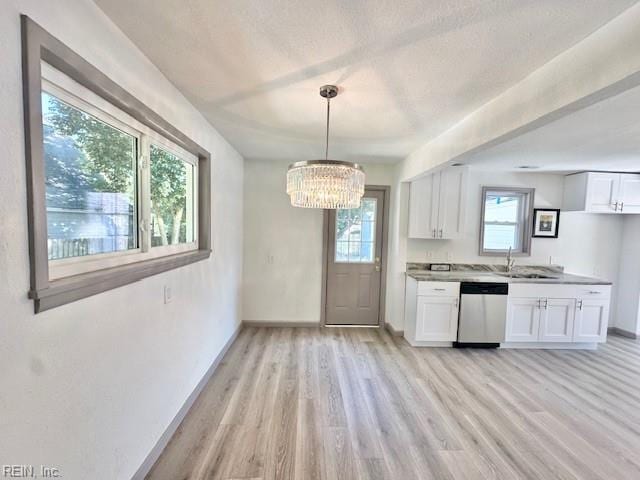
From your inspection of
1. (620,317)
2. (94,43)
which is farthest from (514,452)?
(620,317)

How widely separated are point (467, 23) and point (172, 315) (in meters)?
2.32

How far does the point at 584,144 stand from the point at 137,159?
148 inches

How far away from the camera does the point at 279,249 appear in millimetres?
4059

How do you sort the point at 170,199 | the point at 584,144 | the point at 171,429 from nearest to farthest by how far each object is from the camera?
the point at 171,429, the point at 170,199, the point at 584,144

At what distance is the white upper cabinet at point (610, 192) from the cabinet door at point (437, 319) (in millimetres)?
2301

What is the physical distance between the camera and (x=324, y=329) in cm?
407

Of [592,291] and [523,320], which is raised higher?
[592,291]

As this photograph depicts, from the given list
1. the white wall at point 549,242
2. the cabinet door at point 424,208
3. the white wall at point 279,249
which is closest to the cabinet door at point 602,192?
the white wall at point 549,242

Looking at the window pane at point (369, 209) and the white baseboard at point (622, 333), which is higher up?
the window pane at point (369, 209)

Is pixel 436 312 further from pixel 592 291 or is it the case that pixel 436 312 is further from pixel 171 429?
pixel 171 429

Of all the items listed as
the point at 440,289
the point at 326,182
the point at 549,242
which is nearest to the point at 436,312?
the point at 440,289

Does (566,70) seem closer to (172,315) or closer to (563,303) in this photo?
→ (172,315)

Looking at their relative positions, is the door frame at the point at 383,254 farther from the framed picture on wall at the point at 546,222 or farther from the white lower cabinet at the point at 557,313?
the framed picture on wall at the point at 546,222

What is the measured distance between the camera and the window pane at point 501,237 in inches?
162
